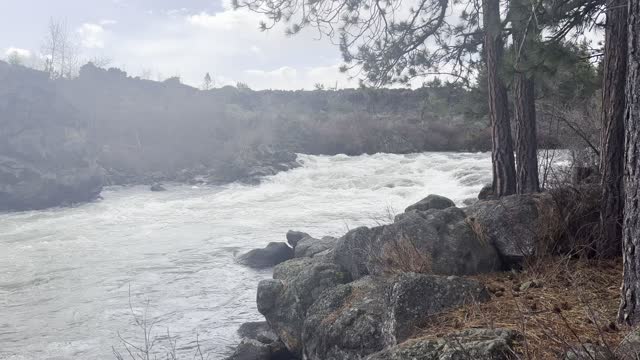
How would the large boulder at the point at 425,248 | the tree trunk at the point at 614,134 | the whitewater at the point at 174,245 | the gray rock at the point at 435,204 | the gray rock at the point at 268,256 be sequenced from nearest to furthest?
1. the tree trunk at the point at 614,134
2. the large boulder at the point at 425,248
3. the whitewater at the point at 174,245
4. the gray rock at the point at 435,204
5. the gray rock at the point at 268,256

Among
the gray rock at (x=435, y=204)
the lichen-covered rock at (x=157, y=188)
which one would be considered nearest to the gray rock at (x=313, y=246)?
the gray rock at (x=435, y=204)

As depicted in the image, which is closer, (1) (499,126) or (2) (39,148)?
(1) (499,126)

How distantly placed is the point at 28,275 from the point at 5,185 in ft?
38.6

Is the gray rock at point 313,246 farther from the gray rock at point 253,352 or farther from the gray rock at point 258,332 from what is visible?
the gray rock at point 253,352

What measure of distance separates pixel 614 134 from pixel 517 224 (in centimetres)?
128

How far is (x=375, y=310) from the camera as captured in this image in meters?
4.75

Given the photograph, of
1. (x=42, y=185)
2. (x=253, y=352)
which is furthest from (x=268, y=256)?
(x=42, y=185)

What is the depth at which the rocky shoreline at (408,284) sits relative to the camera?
12.8 ft

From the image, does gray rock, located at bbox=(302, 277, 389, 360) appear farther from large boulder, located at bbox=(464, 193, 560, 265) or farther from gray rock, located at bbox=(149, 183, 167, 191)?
gray rock, located at bbox=(149, 183, 167, 191)

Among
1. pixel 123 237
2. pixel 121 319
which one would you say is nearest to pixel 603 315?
pixel 121 319

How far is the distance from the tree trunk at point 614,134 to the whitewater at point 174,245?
2.99m

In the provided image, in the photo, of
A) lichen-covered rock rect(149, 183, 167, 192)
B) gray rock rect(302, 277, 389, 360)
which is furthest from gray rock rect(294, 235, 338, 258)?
lichen-covered rock rect(149, 183, 167, 192)

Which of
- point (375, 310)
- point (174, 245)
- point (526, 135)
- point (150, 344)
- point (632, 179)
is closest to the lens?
point (632, 179)

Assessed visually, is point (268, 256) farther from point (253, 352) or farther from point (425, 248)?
point (425, 248)
